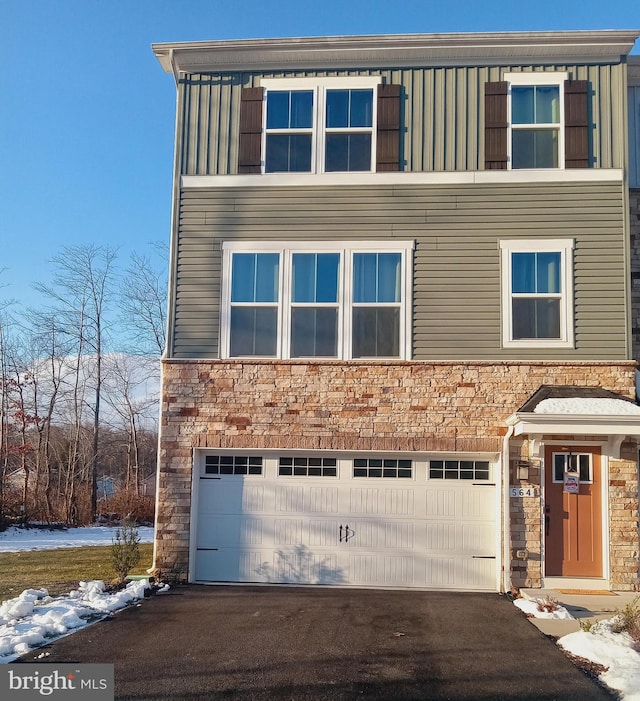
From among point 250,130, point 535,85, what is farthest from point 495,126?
point 250,130

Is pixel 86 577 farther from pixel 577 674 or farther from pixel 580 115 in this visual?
pixel 580 115

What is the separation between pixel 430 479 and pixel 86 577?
5.36 metres

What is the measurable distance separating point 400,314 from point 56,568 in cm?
716

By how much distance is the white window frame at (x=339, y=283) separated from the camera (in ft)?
33.8

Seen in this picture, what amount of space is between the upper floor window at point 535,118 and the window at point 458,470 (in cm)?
446

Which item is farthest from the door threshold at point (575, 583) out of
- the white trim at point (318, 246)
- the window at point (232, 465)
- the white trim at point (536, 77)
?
the white trim at point (536, 77)

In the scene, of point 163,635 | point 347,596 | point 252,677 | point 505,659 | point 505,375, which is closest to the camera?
point 252,677

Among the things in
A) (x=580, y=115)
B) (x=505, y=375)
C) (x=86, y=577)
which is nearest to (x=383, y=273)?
(x=505, y=375)

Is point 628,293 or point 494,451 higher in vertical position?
point 628,293

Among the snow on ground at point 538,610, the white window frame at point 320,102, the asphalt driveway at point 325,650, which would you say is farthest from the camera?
the white window frame at point 320,102

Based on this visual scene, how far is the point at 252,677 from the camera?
5.79m

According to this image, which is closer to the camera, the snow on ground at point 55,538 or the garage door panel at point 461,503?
the garage door panel at point 461,503

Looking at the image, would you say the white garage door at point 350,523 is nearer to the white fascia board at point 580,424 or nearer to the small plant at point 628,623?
the white fascia board at point 580,424

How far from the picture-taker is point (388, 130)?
10.6m
